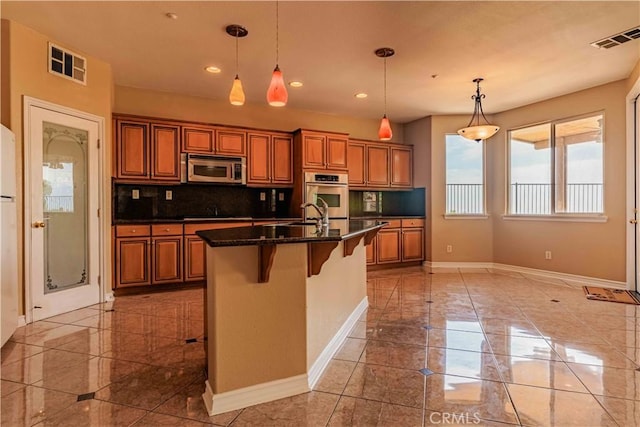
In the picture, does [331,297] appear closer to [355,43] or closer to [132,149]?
[355,43]

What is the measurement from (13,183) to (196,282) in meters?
2.34

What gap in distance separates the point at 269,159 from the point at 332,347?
3.44 m

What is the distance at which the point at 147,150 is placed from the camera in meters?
4.52

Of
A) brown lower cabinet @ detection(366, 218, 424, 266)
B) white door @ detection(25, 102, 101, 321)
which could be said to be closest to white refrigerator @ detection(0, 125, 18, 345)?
white door @ detection(25, 102, 101, 321)

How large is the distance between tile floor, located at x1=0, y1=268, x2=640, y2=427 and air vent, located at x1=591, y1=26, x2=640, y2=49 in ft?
8.66

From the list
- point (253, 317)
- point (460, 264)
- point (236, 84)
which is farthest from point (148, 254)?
point (460, 264)

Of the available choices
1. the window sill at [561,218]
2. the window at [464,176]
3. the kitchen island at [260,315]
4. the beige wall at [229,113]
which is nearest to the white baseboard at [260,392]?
the kitchen island at [260,315]

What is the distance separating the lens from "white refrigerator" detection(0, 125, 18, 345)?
103 inches

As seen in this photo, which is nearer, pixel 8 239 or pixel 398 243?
pixel 8 239

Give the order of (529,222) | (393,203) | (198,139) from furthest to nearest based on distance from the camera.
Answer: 1. (393,203)
2. (529,222)
3. (198,139)

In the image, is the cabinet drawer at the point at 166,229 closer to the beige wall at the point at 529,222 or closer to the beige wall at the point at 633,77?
the beige wall at the point at 529,222

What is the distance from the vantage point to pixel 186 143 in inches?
188

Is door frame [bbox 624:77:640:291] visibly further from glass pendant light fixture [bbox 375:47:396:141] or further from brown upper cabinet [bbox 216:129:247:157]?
brown upper cabinet [bbox 216:129:247:157]

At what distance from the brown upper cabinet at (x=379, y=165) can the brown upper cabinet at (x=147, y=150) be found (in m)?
2.77
